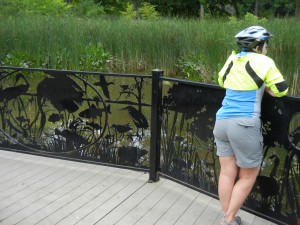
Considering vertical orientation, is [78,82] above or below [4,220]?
above

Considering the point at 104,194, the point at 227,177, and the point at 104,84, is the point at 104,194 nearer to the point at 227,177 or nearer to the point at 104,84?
the point at 104,84

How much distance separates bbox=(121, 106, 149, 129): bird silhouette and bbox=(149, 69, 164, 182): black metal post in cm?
22

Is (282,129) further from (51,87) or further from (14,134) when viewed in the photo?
(14,134)

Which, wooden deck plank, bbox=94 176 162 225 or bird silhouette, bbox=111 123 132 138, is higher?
bird silhouette, bbox=111 123 132 138

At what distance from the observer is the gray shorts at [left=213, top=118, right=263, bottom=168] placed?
2932mm

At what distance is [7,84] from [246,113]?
3220 mm

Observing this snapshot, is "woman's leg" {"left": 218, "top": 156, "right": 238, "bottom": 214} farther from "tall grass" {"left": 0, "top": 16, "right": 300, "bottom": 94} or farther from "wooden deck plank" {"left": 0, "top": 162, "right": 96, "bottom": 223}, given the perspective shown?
"tall grass" {"left": 0, "top": 16, "right": 300, "bottom": 94}

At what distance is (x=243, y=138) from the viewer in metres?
2.94

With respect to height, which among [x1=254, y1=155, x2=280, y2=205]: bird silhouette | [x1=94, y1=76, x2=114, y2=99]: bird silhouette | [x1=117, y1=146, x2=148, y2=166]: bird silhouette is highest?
[x1=94, y1=76, x2=114, y2=99]: bird silhouette

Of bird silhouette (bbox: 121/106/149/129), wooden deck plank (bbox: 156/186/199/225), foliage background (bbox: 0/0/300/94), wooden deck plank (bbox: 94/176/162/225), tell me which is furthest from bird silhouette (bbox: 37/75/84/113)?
foliage background (bbox: 0/0/300/94)

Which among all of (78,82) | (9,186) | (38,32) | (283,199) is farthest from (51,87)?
(38,32)

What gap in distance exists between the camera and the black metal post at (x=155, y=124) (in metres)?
4.12

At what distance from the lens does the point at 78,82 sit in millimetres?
4664

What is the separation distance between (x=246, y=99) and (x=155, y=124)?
1.44 metres
